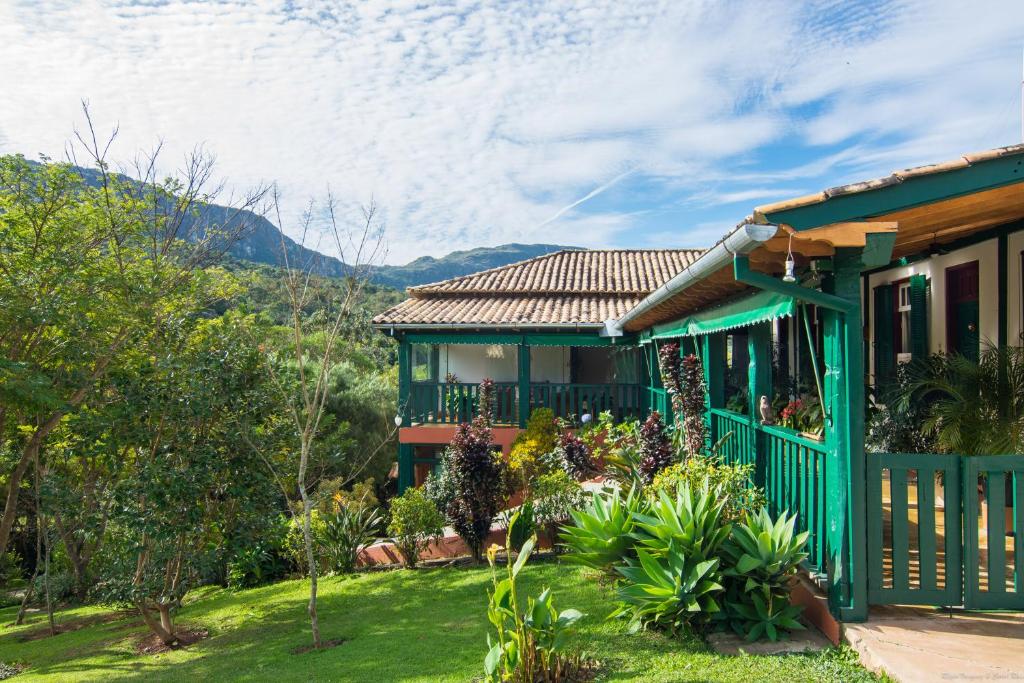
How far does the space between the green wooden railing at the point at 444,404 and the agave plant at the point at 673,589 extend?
1070cm

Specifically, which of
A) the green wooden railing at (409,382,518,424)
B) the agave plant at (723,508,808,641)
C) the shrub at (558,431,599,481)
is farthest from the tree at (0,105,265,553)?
the agave plant at (723,508,808,641)

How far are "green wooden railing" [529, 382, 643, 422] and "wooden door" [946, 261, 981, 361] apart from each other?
25.6 ft

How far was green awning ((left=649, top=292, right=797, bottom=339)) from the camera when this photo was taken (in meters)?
5.09

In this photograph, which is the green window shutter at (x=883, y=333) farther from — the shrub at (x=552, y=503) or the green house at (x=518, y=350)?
the shrub at (x=552, y=503)

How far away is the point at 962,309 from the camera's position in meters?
7.81

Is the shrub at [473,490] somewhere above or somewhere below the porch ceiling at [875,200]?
below

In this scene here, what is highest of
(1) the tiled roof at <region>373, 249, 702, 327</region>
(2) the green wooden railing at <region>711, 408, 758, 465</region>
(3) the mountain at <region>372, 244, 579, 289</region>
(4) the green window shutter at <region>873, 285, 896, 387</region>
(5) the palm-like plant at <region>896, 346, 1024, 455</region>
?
(3) the mountain at <region>372, 244, 579, 289</region>

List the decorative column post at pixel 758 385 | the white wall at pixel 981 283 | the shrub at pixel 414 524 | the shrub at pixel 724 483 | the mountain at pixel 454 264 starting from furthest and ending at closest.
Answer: the mountain at pixel 454 264 < the shrub at pixel 414 524 < the white wall at pixel 981 283 < the decorative column post at pixel 758 385 < the shrub at pixel 724 483

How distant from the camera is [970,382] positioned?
230 inches

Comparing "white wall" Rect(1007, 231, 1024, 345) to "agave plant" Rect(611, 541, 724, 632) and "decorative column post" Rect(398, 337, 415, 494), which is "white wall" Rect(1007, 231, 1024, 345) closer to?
"agave plant" Rect(611, 541, 724, 632)

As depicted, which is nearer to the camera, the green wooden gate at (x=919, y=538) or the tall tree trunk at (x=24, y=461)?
the green wooden gate at (x=919, y=538)

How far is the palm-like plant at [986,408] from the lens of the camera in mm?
5418

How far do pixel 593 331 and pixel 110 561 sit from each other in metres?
10.3

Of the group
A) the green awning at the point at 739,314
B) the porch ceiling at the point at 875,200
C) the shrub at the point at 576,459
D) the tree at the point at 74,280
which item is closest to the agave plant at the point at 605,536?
the green awning at the point at 739,314
